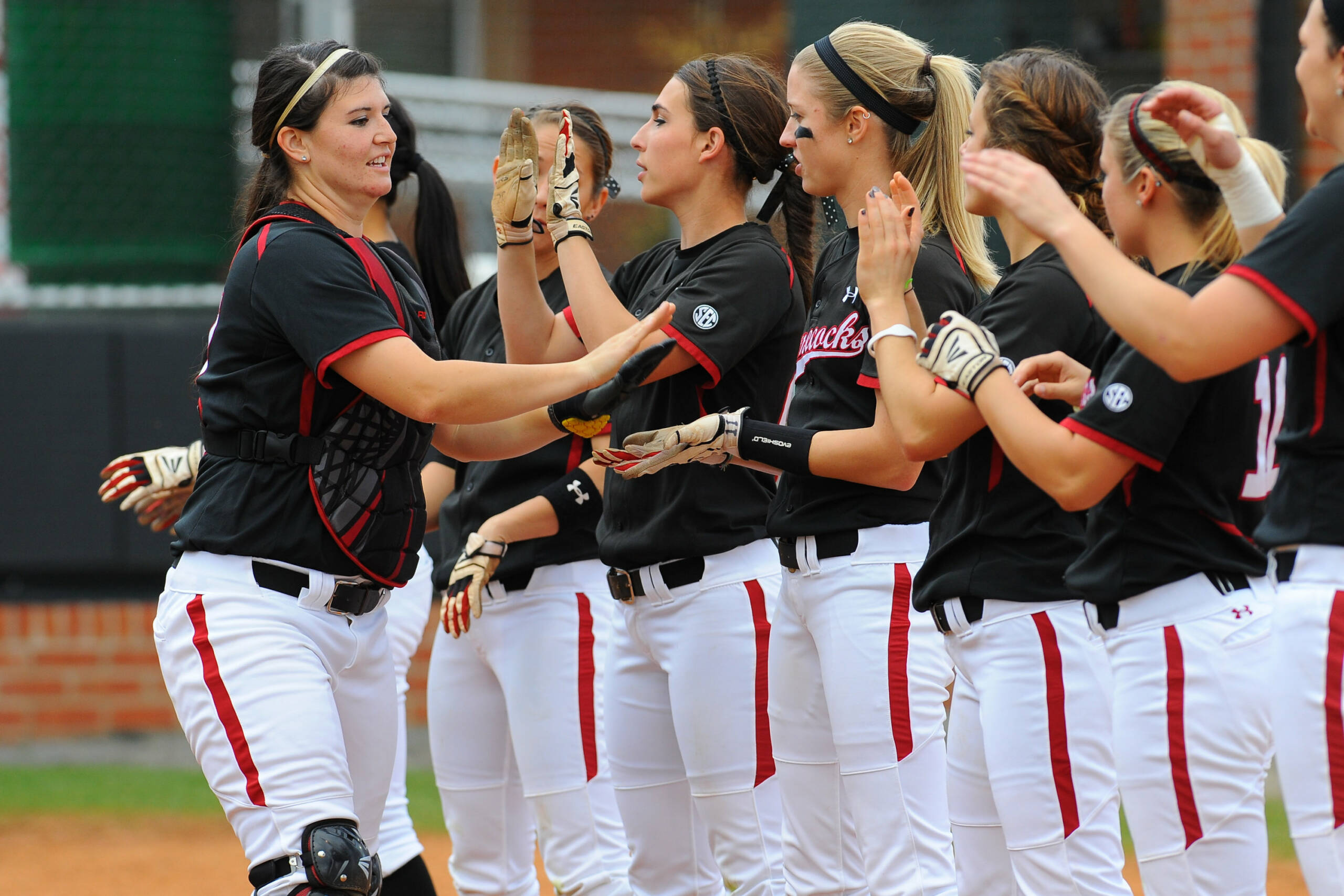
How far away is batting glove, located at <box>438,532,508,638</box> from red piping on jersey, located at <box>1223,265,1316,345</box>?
1.92 m

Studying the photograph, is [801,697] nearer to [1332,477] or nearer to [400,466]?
[400,466]

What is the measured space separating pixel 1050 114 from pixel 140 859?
4280 millimetres

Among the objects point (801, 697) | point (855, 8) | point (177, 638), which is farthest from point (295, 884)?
point (855, 8)

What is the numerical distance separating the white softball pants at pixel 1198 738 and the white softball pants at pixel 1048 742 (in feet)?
0.67

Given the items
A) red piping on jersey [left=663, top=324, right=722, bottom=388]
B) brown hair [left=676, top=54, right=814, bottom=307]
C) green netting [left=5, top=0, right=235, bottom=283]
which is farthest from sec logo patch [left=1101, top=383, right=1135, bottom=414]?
green netting [left=5, top=0, right=235, bottom=283]

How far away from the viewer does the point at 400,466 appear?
2854 millimetres

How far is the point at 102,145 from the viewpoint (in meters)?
7.12

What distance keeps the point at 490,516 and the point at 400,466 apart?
820mm

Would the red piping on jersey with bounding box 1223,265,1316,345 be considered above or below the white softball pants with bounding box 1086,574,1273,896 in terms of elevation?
above

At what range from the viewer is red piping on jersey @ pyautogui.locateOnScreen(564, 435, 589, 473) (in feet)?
12.0

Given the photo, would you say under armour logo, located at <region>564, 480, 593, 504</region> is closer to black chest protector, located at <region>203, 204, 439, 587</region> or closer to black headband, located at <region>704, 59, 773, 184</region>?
black chest protector, located at <region>203, 204, 439, 587</region>

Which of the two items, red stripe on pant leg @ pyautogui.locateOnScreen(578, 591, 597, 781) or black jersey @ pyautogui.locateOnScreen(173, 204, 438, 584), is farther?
red stripe on pant leg @ pyautogui.locateOnScreen(578, 591, 597, 781)

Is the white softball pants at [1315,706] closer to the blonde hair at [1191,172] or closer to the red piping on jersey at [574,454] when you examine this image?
the blonde hair at [1191,172]

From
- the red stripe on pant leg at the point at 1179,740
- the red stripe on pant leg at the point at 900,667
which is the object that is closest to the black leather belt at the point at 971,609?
the red stripe on pant leg at the point at 900,667
